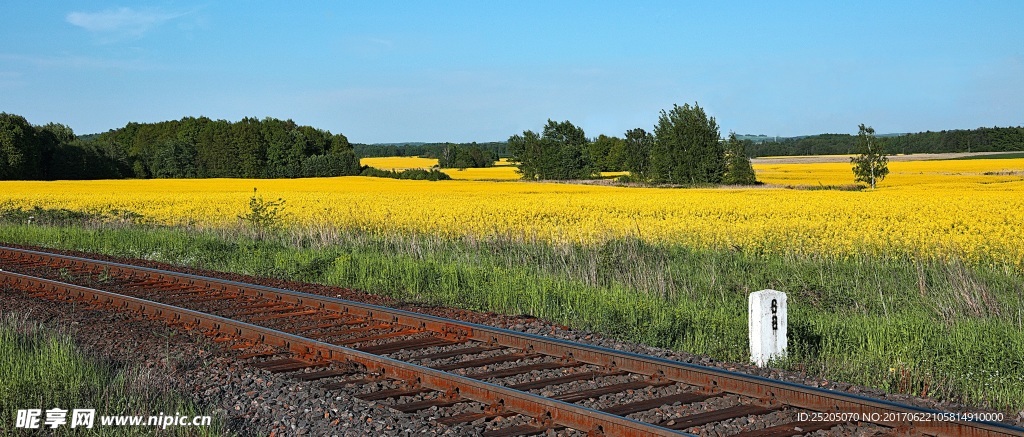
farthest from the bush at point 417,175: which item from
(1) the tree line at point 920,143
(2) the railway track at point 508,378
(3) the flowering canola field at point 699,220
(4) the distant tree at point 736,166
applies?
(2) the railway track at point 508,378

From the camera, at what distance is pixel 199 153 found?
106312 millimetres

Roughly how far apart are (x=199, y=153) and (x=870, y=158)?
72944mm

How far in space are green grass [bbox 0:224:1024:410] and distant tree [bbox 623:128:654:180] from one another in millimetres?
82938

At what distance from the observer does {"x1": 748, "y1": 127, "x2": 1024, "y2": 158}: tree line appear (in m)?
139

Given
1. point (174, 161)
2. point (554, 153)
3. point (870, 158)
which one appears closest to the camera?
point (870, 158)

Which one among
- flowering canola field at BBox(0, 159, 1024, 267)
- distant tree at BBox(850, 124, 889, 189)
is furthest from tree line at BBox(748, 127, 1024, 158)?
flowering canola field at BBox(0, 159, 1024, 267)

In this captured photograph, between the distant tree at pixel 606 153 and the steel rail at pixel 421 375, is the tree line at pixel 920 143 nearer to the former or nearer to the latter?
the distant tree at pixel 606 153

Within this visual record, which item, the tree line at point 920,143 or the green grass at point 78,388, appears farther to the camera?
the tree line at point 920,143

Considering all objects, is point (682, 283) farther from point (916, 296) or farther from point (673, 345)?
point (673, 345)

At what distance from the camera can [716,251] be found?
18.8 m

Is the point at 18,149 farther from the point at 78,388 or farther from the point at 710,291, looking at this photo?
the point at 78,388

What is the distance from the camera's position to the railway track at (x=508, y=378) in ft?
20.2

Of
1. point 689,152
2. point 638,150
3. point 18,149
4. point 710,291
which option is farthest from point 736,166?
point 710,291

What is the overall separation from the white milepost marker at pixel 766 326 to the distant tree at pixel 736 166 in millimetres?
76929
